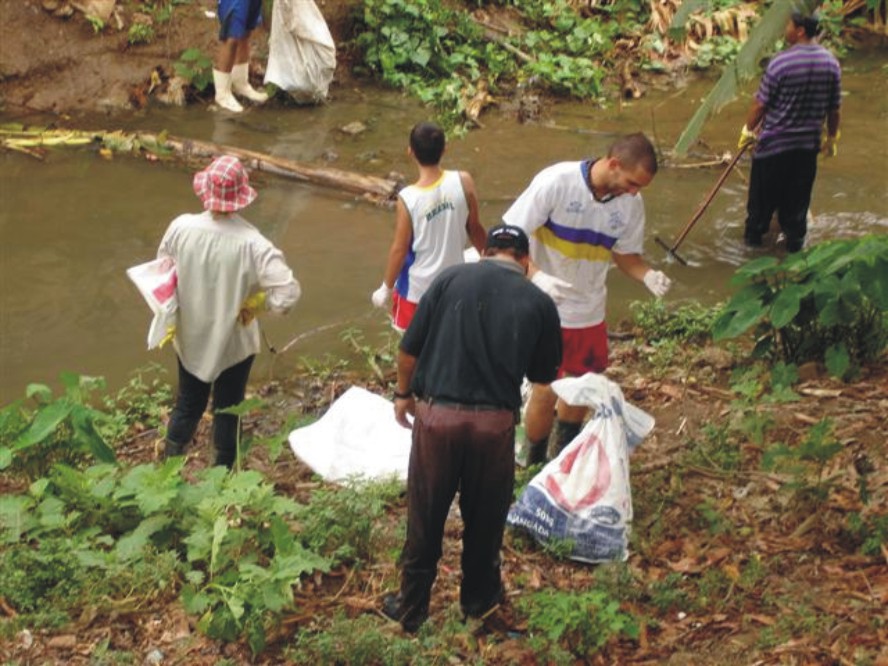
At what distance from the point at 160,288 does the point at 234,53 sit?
6.73 m

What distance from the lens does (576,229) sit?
18.4 ft

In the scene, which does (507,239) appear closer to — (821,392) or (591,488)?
(591,488)

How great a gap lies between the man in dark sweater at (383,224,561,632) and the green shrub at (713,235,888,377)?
6.22 ft

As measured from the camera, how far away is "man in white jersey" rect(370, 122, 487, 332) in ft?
20.0

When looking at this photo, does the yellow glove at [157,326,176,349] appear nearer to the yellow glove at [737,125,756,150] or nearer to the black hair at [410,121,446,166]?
the black hair at [410,121,446,166]

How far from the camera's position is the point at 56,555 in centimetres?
494

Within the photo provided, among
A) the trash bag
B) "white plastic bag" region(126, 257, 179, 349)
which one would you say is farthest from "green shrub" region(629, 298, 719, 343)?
the trash bag

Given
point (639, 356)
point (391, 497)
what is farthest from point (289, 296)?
point (639, 356)

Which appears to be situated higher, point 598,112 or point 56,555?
point 598,112

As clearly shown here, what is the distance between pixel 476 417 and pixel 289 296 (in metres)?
1.74

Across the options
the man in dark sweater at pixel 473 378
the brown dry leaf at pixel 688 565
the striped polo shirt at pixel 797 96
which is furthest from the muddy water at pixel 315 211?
the man in dark sweater at pixel 473 378

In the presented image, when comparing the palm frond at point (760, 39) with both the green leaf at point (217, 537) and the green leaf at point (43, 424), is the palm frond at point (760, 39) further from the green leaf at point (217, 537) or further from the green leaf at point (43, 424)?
the green leaf at point (43, 424)

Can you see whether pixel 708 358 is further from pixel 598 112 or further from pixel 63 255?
pixel 598 112

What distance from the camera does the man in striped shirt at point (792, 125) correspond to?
8422mm
